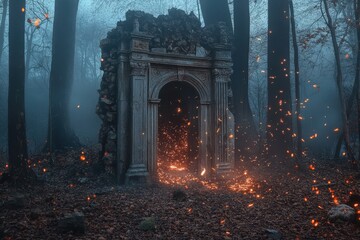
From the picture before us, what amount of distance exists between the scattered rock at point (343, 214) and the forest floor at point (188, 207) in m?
0.09

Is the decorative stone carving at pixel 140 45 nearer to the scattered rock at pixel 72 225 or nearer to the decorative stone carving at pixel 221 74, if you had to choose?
the decorative stone carving at pixel 221 74

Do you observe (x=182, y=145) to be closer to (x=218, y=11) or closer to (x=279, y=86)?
(x=279, y=86)

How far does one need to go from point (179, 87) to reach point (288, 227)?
20.6ft

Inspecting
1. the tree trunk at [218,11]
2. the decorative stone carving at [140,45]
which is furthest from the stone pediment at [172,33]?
the tree trunk at [218,11]

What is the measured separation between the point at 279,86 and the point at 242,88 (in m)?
1.70

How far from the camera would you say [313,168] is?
10.4 metres

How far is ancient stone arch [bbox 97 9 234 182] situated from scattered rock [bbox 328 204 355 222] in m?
4.03

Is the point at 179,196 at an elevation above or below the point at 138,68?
below

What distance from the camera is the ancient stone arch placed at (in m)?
8.20

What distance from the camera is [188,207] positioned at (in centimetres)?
620

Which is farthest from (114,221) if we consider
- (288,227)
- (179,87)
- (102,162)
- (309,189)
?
(179,87)

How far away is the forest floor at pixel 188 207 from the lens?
483cm

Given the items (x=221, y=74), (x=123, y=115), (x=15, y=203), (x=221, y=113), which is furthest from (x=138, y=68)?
(x=15, y=203)

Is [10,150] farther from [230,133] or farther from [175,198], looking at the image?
[230,133]
